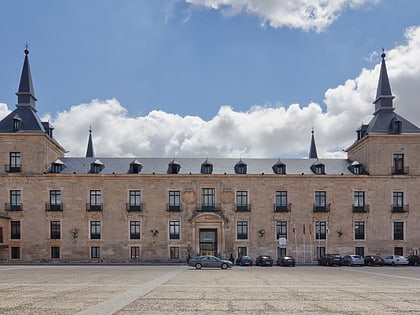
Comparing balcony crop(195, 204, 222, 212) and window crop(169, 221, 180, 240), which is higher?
balcony crop(195, 204, 222, 212)

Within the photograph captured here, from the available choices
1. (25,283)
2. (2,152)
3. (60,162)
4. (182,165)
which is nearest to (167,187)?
(182,165)

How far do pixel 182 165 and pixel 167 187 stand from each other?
347cm

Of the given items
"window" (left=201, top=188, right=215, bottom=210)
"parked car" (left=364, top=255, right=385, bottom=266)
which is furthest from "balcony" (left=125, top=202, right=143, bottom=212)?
"parked car" (left=364, top=255, right=385, bottom=266)

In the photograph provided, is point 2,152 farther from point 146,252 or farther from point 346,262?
point 346,262

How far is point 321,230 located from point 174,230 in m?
14.1

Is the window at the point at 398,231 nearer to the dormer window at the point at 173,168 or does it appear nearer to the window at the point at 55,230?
the dormer window at the point at 173,168

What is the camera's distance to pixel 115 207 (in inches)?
1935

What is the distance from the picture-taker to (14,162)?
160 ft

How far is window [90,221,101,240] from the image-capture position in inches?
1916

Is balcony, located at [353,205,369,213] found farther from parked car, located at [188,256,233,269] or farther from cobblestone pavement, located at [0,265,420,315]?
cobblestone pavement, located at [0,265,420,315]

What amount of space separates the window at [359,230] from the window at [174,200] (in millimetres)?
17032

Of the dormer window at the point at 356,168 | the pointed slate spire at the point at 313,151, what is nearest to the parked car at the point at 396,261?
the dormer window at the point at 356,168

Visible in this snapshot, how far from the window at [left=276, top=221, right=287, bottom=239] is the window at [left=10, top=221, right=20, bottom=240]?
24.5m

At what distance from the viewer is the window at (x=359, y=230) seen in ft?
160
